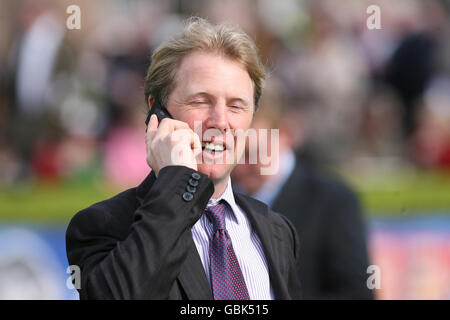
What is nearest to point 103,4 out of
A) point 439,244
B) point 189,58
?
point 439,244

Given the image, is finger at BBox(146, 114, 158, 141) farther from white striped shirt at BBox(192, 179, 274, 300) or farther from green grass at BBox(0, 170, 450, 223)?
green grass at BBox(0, 170, 450, 223)

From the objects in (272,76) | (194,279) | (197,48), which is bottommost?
(194,279)

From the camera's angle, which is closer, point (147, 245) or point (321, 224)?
point (147, 245)

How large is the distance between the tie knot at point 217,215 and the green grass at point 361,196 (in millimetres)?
3822

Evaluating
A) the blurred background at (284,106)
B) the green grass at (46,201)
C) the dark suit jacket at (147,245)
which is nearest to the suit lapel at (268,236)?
the dark suit jacket at (147,245)

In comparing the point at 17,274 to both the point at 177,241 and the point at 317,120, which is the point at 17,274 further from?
the point at 177,241

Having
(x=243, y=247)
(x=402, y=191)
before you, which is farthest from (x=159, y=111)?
(x=402, y=191)

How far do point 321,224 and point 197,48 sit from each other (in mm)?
1815

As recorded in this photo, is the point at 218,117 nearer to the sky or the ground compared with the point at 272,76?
nearer to the ground

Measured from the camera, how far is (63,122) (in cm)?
685

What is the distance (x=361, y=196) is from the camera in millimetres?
6137

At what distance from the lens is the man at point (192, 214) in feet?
6.04

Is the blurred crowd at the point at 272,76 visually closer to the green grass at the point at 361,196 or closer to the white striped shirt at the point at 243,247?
the green grass at the point at 361,196

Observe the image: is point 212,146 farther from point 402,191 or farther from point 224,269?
point 402,191
